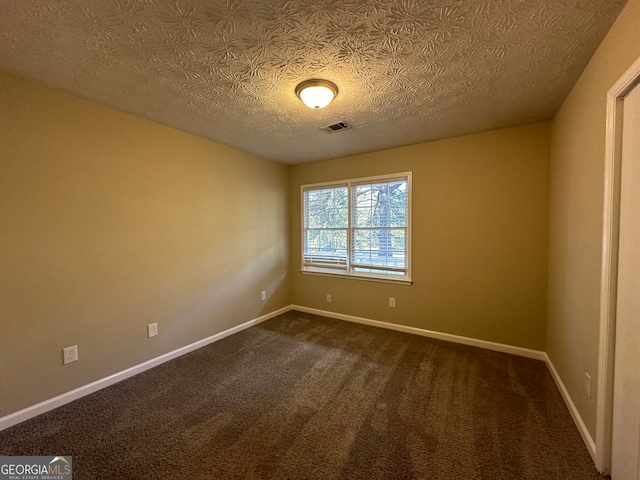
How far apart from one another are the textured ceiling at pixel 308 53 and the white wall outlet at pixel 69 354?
1982mm

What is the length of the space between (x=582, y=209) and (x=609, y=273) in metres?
0.57

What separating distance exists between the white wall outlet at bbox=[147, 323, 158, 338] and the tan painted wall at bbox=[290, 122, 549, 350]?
251 centimetres

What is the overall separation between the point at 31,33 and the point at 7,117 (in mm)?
705

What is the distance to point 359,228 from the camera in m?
3.62

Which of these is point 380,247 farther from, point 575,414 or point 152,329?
point 152,329

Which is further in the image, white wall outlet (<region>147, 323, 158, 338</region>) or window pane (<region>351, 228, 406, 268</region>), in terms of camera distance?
window pane (<region>351, 228, 406, 268</region>)

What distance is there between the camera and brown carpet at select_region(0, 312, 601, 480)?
1401mm

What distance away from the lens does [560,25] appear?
1.32m

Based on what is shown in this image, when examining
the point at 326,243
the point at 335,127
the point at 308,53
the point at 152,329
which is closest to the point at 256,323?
the point at 152,329

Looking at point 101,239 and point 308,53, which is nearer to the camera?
point 308,53

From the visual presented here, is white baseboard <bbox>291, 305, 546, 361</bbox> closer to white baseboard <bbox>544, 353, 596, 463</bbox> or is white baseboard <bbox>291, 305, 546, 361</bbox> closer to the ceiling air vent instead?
white baseboard <bbox>544, 353, 596, 463</bbox>

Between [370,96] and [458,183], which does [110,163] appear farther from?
[458,183]

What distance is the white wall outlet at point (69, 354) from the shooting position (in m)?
1.96

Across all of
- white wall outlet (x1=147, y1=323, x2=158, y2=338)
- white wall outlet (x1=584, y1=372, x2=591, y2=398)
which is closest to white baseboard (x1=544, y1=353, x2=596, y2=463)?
white wall outlet (x1=584, y1=372, x2=591, y2=398)
